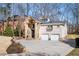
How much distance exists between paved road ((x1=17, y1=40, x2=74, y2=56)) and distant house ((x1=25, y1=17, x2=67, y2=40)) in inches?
1.8

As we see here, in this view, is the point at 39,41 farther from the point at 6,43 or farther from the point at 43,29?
the point at 6,43

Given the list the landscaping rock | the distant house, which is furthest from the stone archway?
the landscaping rock

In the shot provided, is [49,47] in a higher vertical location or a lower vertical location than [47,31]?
lower

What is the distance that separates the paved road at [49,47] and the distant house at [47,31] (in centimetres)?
4

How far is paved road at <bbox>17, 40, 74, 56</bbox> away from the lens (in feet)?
8.69

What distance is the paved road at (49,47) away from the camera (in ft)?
8.69

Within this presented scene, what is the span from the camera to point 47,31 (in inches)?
105

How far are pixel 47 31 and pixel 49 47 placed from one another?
142 mm

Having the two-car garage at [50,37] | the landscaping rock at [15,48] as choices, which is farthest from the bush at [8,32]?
the two-car garage at [50,37]

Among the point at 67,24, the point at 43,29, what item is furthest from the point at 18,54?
the point at 67,24

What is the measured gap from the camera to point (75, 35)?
8.74 ft

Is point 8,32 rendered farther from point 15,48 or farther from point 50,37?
point 50,37

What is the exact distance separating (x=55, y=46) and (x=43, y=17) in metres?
0.28

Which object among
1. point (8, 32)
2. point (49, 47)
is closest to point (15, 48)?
point (8, 32)
